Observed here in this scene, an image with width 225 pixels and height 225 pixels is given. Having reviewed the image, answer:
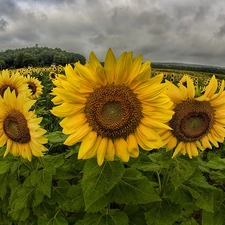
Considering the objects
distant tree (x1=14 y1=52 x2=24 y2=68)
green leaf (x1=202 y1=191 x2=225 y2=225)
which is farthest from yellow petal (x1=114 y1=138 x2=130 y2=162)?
distant tree (x1=14 y1=52 x2=24 y2=68)

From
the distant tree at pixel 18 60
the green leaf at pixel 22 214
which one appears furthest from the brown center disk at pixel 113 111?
the distant tree at pixel 18 60

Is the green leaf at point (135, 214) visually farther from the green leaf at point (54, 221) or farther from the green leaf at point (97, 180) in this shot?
the green leaf at point (97, 180)

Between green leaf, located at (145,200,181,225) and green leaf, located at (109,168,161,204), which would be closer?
green leaf, located at (109,168,161,204)

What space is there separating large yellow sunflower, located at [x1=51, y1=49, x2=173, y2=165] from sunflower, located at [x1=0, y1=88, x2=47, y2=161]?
0.42 meters

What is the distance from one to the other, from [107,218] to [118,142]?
2.29 feet

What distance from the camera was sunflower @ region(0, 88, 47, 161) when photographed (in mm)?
2131

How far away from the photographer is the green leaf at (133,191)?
206 centimetres

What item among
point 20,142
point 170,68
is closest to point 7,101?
point 20,142

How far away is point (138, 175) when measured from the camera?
2119 millimetres

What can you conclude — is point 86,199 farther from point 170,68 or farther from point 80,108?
point 170,68

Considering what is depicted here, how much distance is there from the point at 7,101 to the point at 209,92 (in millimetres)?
1230

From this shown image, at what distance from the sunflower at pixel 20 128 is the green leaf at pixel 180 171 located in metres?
0.77

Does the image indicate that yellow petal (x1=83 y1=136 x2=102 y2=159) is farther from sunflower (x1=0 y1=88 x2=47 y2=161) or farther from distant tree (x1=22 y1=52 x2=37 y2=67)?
distant tree (x1=22 y1=52 x2=37 y2=67)

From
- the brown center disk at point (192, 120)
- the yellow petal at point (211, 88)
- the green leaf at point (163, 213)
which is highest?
the yellow petal at point (211, 88)
